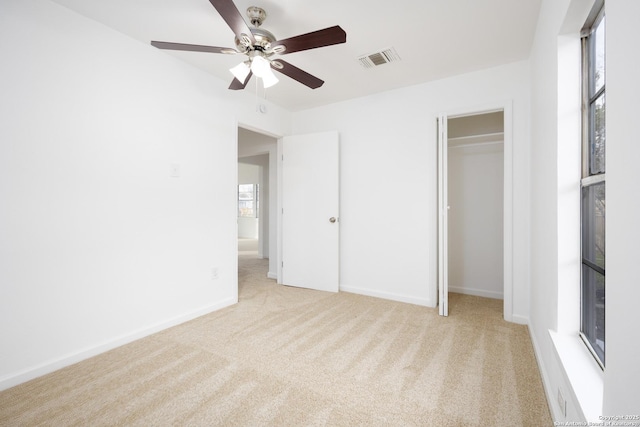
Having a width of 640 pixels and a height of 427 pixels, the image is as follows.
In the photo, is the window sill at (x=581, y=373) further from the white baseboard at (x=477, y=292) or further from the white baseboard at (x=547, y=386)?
the white baseboard at (x=477, y=292)

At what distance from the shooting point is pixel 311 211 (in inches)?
151

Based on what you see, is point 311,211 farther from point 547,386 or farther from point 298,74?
point 547,386

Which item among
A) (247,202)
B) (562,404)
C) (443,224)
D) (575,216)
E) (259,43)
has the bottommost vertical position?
(562,404)

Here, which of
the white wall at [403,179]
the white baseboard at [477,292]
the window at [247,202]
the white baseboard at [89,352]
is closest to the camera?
the white baseboard at [89,352]

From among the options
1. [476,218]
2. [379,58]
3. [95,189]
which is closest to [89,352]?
[95,189]

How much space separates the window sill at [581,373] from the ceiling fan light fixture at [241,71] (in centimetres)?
252

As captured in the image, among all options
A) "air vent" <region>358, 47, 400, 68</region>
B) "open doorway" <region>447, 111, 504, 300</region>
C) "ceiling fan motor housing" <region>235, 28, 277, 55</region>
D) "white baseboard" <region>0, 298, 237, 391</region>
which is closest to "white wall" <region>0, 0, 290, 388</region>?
"white baseboard" <region>0, 298, 237, 391</region>

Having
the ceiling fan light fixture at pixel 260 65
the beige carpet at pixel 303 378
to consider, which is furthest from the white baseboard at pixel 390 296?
the ceiling fan light fixture at pixel 260 65

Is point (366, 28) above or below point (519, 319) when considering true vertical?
above

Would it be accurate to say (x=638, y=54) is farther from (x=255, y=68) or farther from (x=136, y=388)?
(x=136, y=388)

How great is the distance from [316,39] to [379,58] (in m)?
1.19

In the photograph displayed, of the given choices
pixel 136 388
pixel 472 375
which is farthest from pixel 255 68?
pixel 472 375

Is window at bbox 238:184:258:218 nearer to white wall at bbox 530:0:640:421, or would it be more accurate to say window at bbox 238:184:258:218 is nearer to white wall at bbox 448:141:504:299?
white wall at bbox 448:141:504:299

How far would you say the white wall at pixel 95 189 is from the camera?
5.76ft
